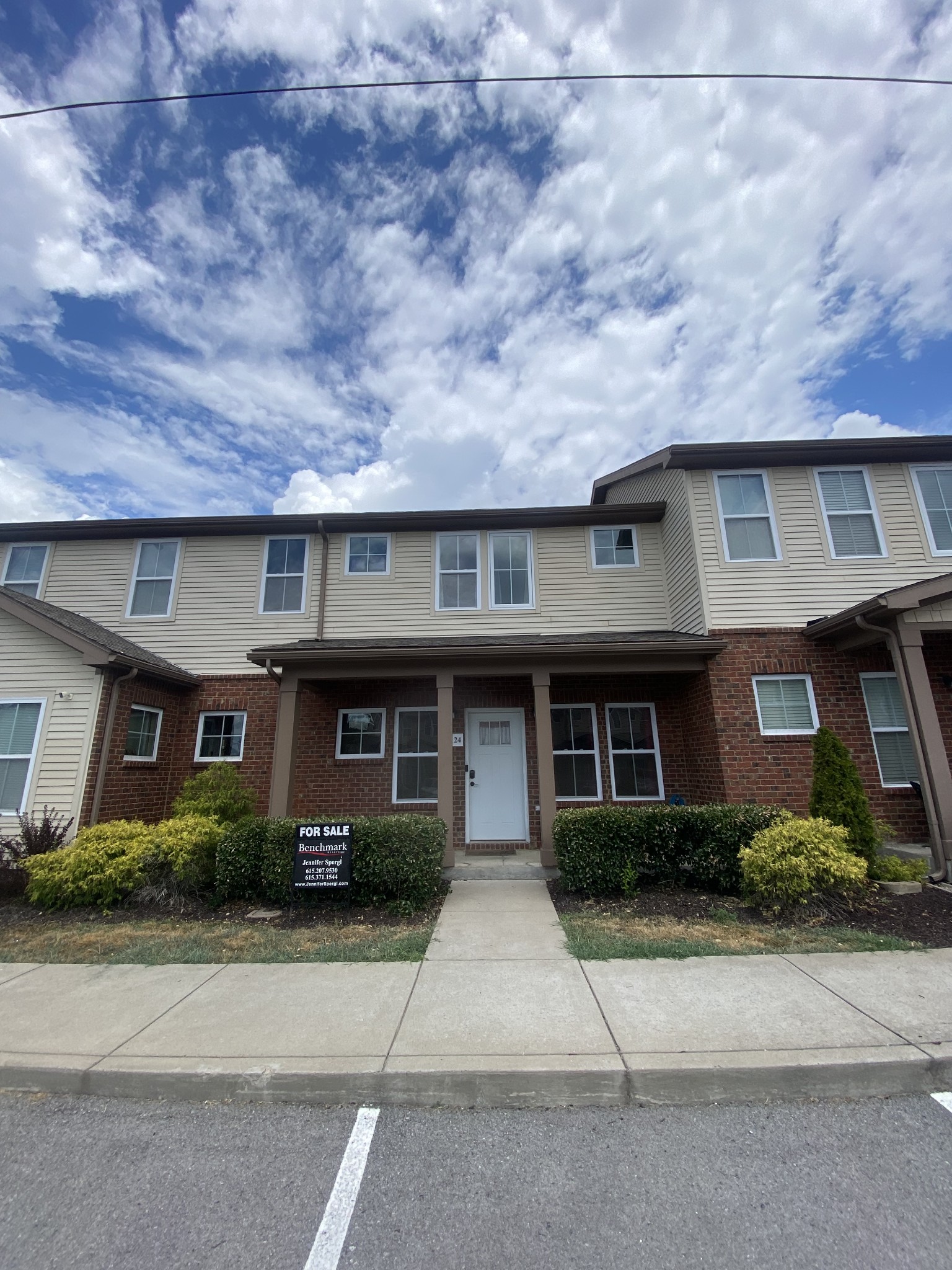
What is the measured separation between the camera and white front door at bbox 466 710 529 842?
9.17 meters

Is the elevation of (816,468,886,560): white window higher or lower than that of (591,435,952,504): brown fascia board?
lower

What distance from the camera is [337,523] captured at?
10.5m

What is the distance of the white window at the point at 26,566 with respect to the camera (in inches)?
413

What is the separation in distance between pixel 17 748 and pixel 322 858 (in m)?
5.35

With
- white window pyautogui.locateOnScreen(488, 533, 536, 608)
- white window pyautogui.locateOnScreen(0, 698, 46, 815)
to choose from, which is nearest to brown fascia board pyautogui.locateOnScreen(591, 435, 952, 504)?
white window pyautogui.locateOnScreen(488, 533, 536, 608)

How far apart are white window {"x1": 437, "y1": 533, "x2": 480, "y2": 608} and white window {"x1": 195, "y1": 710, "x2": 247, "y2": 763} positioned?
13.4 feet

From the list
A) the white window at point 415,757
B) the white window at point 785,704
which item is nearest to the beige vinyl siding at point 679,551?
the white window at point 785,704

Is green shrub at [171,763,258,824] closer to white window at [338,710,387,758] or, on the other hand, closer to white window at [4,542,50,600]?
white window at [338,710,387,758]

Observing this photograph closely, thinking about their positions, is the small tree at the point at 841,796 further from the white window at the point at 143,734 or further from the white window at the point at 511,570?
the white window at the point at 143,734

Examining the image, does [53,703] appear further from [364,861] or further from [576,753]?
[576,753]

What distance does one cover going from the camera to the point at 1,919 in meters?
6.07

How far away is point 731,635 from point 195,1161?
26.8 ft

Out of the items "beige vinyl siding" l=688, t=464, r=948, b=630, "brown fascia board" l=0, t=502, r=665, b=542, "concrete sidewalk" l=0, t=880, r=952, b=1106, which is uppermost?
"brown fascia board" l=0, t=502, r=665, b=542

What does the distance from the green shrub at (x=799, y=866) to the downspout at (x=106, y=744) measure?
833 cm
